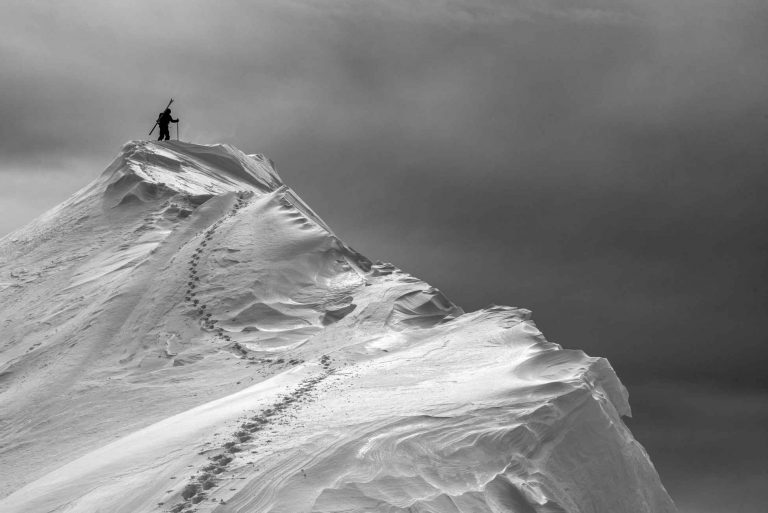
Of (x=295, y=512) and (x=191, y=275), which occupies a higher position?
(x=191, y=275)

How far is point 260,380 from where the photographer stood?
2745 centimetres

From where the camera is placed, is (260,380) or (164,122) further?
(164,122)

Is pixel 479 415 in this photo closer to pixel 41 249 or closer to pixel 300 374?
pixel 300 374

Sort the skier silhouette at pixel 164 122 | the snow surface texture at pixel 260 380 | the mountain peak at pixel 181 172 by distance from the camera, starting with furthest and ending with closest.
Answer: the skier silhouette at pixel 164 122
the mountain peak at pixel 181 172
the snow surface texture at pixel 260 380

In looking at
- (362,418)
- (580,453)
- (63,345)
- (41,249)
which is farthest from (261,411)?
(41,249)

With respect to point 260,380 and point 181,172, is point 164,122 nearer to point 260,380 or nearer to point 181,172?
point 181,172

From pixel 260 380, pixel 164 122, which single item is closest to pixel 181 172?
pixel 164 122

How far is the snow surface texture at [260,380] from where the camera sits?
21.4 meters

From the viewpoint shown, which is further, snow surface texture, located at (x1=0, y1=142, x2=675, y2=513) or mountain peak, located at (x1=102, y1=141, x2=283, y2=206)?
mountain peak, located at (x1=102, y1=141, x2=283, y2=206)

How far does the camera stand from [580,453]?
24.3m

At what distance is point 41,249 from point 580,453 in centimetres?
1986

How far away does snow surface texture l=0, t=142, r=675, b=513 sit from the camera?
21359mm

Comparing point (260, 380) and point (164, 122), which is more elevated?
point (164, 122)

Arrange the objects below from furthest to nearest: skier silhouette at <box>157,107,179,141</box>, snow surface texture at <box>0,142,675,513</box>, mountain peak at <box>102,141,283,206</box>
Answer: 1. skier silhouette at <box>157,107,179,141</box>
2. mountain peak at <box>102,141,283,206</box>
3. snow surface texture at <box>0,142,675,513</box>
